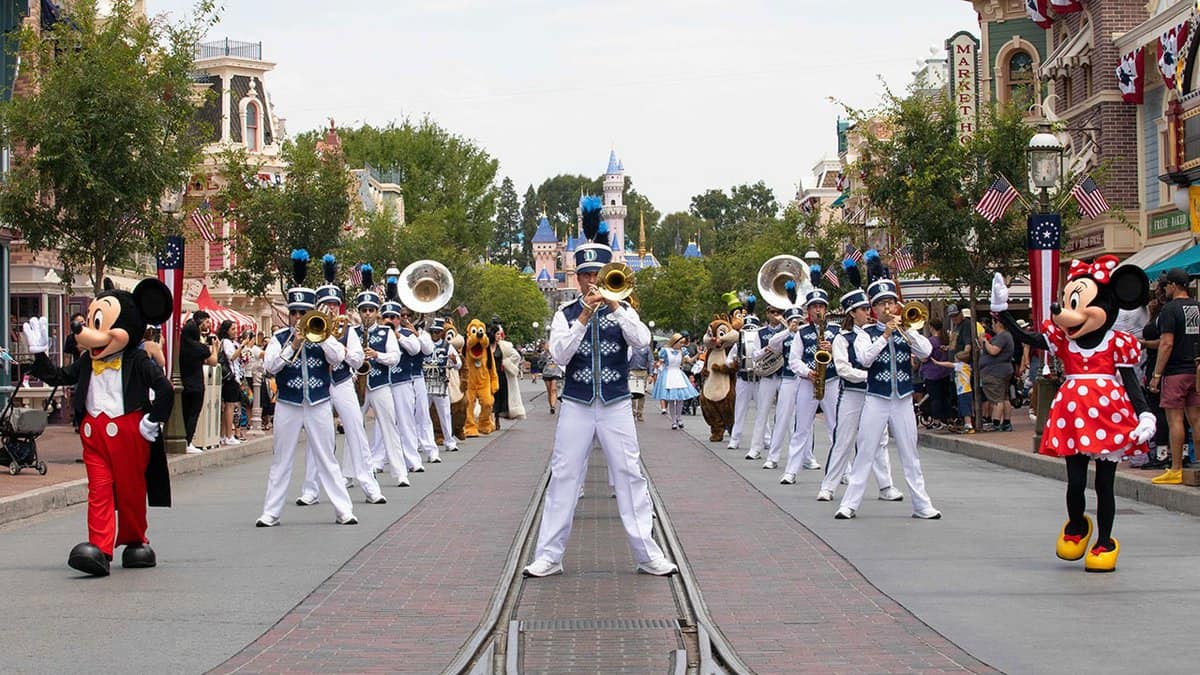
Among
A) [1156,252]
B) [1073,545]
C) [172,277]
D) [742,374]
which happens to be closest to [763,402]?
[742,374]

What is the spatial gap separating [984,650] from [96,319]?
6.29 metres

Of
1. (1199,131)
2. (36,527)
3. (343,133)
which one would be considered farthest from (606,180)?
(36,527)

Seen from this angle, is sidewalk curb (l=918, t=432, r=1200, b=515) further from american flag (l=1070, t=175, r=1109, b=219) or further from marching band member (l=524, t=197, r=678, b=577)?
marching band member (l=524, t=197, r=678, b=577)

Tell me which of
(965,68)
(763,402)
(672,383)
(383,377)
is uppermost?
(965,68)

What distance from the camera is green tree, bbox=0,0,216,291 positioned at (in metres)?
20.5

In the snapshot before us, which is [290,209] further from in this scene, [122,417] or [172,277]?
[122,417]

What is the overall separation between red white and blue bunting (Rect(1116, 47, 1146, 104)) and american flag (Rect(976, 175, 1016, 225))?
9.19m

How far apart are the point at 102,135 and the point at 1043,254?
38.6 feet

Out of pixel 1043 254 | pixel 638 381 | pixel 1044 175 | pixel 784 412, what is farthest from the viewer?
pixel 638 381

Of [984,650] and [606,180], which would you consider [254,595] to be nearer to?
[984,650]

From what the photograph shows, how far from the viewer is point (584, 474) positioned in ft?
33.6

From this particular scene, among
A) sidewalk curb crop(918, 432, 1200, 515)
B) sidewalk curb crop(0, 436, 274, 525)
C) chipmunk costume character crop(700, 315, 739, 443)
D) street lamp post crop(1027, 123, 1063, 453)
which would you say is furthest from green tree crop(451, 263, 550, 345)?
street lamp post crop(1027, 123, 1063, 453)

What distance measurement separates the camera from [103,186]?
20.4 m

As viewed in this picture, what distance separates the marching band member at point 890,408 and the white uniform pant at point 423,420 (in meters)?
8.34
